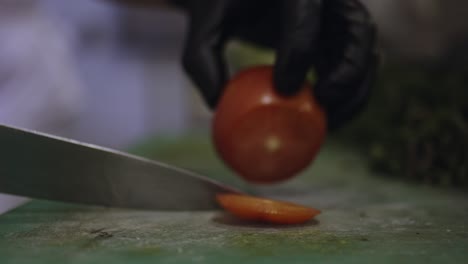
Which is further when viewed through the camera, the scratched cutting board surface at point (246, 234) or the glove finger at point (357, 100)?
the glove finger at point (357, 100)

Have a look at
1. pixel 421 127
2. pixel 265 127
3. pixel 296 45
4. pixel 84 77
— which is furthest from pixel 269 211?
pixel 84 77

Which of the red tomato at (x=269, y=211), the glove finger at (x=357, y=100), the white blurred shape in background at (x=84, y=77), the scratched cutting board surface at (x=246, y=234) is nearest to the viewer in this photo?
the scratched cutting board surface at (x=246, y=234)

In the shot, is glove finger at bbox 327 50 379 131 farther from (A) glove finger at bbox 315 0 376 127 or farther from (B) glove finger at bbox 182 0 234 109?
(B) glove finger at bbox 182 0 234 109

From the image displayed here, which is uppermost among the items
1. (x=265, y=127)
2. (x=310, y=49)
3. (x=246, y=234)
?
(x=310, y=49)

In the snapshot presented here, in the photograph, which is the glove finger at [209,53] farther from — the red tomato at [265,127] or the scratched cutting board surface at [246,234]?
the scratched cutting board surface at [246,234]

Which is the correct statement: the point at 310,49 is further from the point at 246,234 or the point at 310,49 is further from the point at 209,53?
the point at 246,234

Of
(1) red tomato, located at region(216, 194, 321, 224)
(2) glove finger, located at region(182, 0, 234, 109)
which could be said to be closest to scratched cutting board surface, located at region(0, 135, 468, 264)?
(1) red tomato, located at region(216, 194, 321, 224)

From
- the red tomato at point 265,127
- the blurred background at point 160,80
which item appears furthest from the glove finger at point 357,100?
the blurred background at point 160,80
